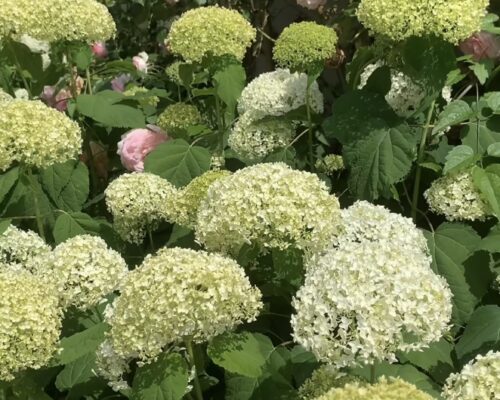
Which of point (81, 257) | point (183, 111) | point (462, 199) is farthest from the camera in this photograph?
point (183, 111)

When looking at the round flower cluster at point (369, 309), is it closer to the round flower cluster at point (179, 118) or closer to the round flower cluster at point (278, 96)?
the round flower cluster at point (278, 96)

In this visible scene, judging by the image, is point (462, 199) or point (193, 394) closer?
point (193, 394)

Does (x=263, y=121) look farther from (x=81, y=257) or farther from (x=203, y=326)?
(x=203, y=326)

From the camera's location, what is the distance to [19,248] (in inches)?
88.4

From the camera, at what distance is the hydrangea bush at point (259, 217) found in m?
1.49

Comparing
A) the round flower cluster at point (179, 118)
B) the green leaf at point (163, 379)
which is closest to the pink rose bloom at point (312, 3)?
the round flower cluster at point (179, 118)

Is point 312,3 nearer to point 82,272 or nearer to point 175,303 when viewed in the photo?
point 82,272

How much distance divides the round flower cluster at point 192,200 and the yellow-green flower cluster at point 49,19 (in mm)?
920

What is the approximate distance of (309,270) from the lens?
5.59ft

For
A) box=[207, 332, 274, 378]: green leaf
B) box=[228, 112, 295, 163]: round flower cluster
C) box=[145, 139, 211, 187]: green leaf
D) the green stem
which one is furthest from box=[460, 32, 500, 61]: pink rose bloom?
box=[207, 332, 274, 378]: green leaf

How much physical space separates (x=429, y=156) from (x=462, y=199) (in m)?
0.27

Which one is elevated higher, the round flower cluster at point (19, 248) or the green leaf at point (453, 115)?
the green leaf at point (453, 115)

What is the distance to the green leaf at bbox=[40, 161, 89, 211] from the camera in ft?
8.95

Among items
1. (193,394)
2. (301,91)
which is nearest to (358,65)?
(301,91)
